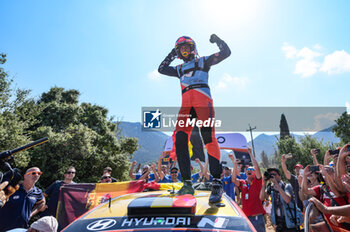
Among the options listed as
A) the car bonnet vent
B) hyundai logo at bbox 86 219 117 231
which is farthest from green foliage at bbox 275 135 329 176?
hyundai logo at bbox 86 219 117 231

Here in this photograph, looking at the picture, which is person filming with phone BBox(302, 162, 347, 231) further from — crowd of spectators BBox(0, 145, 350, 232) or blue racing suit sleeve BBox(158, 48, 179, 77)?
blue racing suit sleeve BBox(158, 48, 179, 77)

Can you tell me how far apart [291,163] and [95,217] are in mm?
37568

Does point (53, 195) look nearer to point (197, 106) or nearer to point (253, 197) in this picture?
point (197, 106)

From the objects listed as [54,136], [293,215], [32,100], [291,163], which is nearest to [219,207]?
[293,215]

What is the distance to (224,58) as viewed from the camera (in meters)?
4.28

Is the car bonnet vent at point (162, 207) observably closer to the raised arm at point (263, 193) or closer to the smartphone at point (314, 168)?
the raised arm at point (263, 193)

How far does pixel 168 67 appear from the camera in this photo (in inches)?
188

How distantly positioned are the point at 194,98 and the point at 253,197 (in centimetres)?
240

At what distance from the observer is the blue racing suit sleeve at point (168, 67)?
4684 millimetres

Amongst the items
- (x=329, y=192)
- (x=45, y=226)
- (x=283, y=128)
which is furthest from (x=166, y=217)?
(x=283, y=128)

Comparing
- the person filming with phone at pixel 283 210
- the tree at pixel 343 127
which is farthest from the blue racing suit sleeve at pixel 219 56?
the tree at pixel 343 127

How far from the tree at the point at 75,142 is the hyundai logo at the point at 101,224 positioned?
1601 cm

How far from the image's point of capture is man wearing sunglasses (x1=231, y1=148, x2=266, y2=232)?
4400 mm

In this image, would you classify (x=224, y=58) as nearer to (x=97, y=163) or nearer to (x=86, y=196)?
(x=86, y=196)
